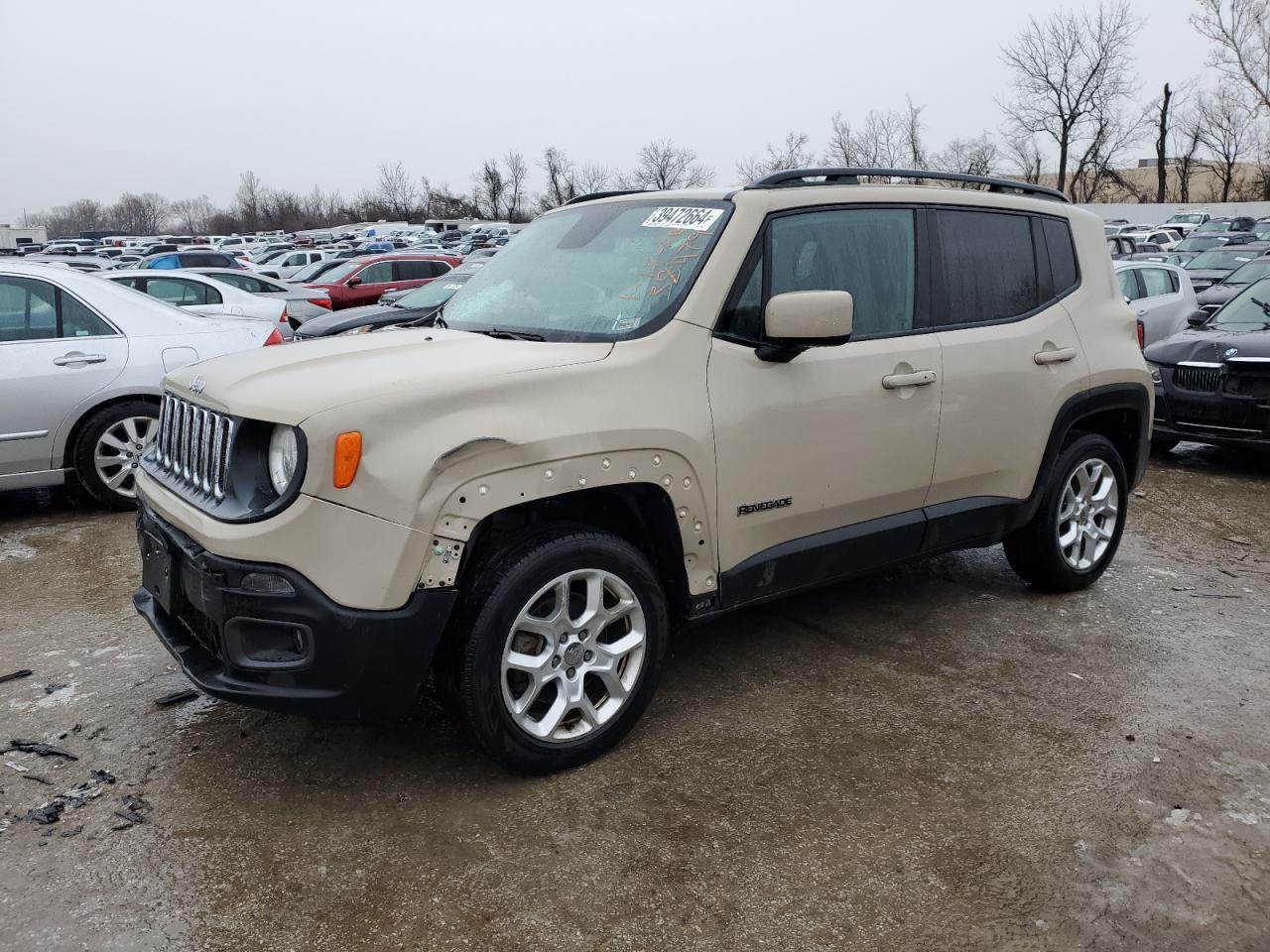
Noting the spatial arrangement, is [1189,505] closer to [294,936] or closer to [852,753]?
[852,753]

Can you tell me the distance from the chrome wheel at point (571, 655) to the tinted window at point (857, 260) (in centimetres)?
128

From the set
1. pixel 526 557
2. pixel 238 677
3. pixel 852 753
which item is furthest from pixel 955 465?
pixel 238 677

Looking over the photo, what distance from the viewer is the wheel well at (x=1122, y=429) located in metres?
5.20

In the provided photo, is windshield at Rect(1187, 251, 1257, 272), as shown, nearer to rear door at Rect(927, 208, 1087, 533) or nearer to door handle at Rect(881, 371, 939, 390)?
rear door at Rect(927, 208, 1087, 533)

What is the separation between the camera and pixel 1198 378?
27.0 feet

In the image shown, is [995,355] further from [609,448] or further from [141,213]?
[141,213]

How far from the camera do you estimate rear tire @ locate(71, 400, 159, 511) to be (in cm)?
666

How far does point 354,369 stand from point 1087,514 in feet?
12.0

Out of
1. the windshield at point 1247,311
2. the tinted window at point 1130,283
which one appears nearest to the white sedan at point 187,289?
the windshield at point 1247,311

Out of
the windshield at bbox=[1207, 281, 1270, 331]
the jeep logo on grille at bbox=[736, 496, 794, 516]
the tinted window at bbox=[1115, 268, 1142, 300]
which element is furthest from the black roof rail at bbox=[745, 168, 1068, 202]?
the tinted window at bbox=[1115, 268, 1142, 300]

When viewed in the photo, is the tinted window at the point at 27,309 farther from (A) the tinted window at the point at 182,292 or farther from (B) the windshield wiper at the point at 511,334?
(A) the tinted window at the point at 182,292

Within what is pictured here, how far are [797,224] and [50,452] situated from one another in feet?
16.5

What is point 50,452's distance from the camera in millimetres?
6523

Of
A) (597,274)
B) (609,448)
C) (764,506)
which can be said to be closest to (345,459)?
(609,448)
